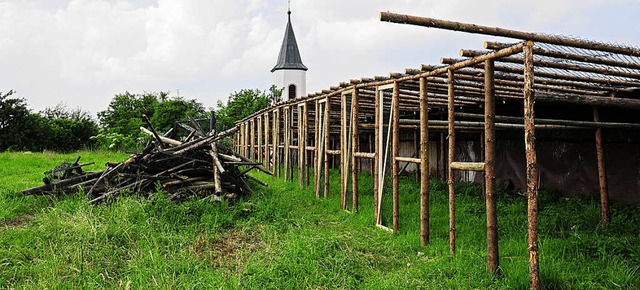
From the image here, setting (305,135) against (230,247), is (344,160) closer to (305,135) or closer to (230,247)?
(305,135)

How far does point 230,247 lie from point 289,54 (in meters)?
38.7

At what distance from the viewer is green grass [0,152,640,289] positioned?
14.1 feet

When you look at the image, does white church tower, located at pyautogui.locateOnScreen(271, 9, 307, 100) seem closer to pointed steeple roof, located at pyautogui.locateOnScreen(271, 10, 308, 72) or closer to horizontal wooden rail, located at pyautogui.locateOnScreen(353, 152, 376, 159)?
pointed steeple roof, located at pyautogui.locateOnScreen(271, 10, 308, 72)

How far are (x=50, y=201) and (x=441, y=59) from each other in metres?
7.43

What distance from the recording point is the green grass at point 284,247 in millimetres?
4289

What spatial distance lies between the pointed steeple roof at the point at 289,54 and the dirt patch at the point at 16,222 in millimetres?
35499

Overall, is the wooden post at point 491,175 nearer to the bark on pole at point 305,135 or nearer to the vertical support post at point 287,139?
the bark on pole at point 305,135

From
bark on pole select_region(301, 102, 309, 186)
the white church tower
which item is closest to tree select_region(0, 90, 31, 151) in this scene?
the white church tower

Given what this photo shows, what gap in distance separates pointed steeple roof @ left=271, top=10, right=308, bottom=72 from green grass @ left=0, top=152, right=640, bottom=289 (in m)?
35.0

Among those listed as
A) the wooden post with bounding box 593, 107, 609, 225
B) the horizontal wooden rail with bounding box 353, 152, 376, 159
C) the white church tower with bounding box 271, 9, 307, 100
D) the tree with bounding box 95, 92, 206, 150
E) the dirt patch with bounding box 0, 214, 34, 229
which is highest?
the white church tower with bounding box 271, 9, 307, 100

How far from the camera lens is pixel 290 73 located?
138 feet

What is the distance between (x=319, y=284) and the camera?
168 inches

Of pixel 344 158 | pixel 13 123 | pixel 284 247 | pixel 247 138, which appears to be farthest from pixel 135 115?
pixel 284 247

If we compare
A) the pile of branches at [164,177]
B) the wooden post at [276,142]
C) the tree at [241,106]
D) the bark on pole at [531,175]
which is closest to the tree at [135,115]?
the tree at [241,106]
